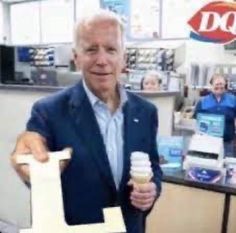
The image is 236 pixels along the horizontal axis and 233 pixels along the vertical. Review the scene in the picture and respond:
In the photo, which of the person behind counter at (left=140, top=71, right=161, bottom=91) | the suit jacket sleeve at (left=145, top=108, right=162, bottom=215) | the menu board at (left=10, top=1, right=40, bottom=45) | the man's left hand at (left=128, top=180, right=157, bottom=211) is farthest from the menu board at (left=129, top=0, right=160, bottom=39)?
the man's left hand at (left=128, top=180, right=157, bottom=211)

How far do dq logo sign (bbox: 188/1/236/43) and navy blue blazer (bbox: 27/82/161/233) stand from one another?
240 cm

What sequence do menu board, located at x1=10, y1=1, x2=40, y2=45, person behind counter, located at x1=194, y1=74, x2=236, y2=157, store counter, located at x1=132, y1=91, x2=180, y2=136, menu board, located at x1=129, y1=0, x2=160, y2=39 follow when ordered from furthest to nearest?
menu board, located at x1=10, y1=1, x2=40, y2=45 < menu board, located at x1=129, y1=0, x2=160, y2=39 < person behind counter, located at x1=194, y1=74, x2=236, y2=157 < store counter, located at x1=132, y1=91, x2=180, y2=136

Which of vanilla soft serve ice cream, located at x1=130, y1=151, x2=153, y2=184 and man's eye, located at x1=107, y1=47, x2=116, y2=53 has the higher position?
man's eye, located at x1=107, y1=47, x2=116, y2=53

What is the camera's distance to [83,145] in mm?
1361

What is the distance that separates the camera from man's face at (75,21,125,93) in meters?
1.34

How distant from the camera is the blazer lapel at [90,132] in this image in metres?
1.37

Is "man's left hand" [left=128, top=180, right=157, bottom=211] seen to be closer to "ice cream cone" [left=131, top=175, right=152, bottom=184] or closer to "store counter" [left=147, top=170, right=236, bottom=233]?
"ice cream cone" [left=131, top=175, right=152, bottom=184]

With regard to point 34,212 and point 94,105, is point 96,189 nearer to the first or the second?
point 94,105

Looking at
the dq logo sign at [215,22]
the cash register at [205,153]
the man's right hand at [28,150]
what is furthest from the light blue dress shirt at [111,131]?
the dq logo sign at [215,22]

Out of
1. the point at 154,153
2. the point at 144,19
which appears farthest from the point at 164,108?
the point at 144,19

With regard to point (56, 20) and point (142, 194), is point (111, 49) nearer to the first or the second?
point (142, 194)

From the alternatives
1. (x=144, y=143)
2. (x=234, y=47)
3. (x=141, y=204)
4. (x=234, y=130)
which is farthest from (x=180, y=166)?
(x=234, y=47)

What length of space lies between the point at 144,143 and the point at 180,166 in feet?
4.18

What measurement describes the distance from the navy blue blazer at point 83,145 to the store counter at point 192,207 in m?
1.05
